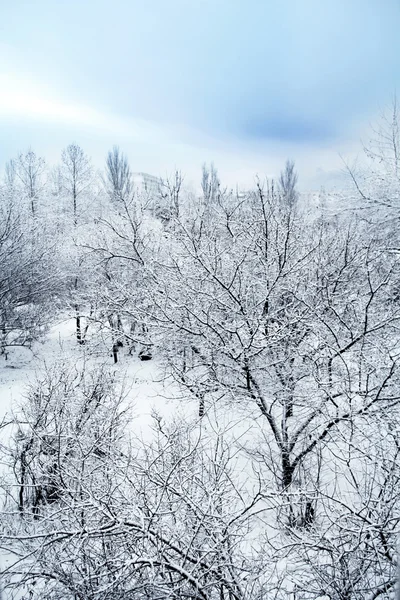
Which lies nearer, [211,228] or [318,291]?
[318,291]

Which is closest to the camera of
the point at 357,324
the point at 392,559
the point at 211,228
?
the point at 392,559

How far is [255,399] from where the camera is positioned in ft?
21.1

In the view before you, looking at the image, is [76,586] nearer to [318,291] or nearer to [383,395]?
→ [383,395]

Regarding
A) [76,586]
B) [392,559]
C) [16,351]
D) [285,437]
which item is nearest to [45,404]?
[76,586]

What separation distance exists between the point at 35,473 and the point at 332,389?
4.92 meters

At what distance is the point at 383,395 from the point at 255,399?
209cm

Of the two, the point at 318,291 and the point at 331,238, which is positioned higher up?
the point at 331,238

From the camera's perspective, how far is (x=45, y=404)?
20.1ft

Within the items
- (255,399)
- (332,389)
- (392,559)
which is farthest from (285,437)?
(392,559)

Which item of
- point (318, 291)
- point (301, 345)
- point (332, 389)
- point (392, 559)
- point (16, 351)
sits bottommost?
point (16, 351)

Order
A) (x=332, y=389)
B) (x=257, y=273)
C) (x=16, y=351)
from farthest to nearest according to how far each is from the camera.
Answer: (x=16, y=351)
(x=257, y=273)
(x=332, y=389)

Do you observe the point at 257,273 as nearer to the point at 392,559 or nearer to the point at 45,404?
the point at 45,404

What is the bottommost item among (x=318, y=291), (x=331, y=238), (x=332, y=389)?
(x=332, y=389)

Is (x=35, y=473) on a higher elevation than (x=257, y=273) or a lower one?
lower
